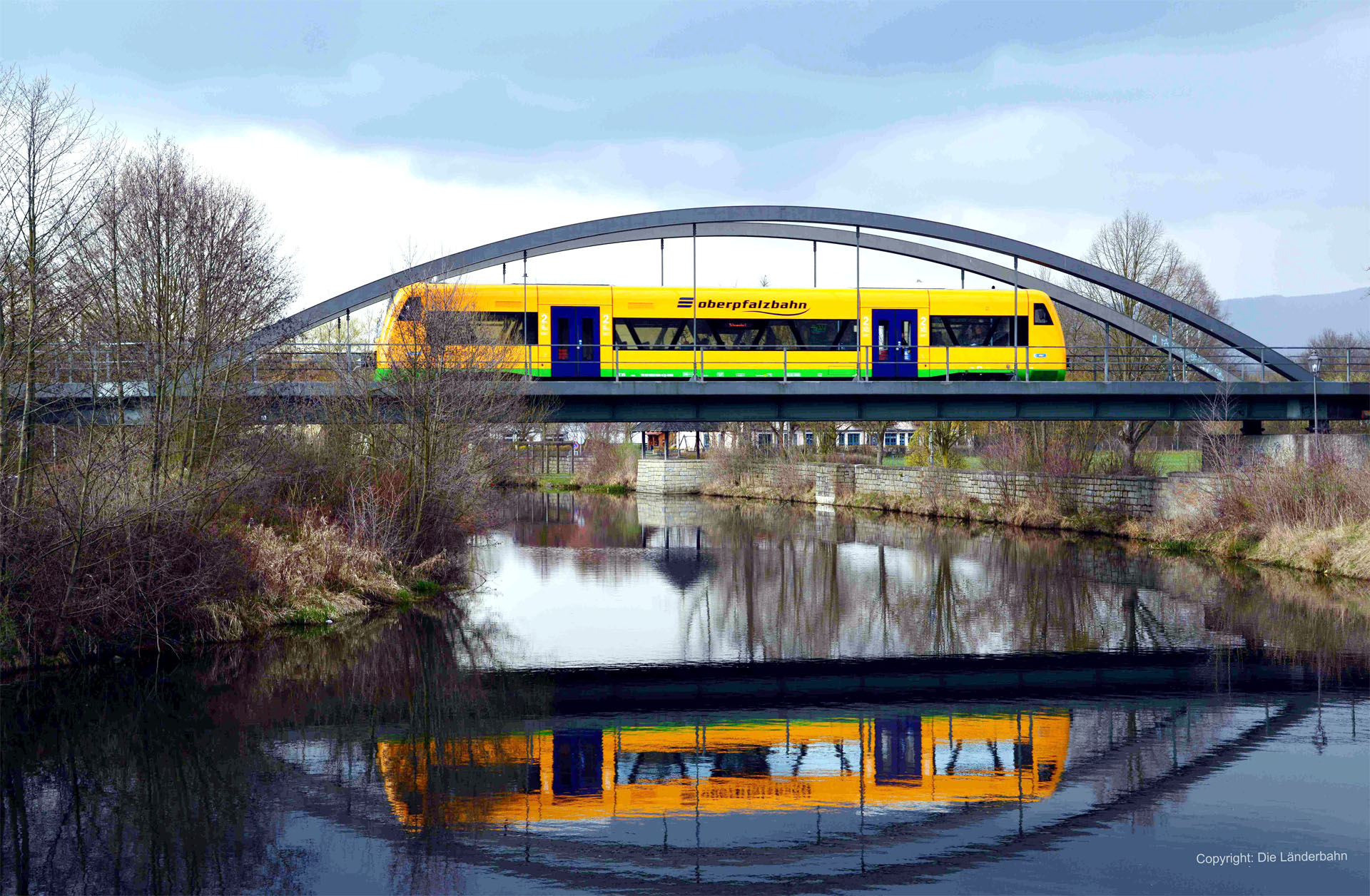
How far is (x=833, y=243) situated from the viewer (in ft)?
107

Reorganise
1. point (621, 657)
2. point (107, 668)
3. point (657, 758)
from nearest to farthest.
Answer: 1. point (657, 758)
2. point (107, 668)
3. point (621, 657)

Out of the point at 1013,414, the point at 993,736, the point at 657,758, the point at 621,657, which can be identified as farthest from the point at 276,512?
the point at 1013,414

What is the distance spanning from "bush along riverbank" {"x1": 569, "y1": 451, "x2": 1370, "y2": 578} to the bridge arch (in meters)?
4.14

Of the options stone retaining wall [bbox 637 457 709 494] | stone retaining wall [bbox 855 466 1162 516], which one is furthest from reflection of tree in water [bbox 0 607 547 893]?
stone retaining wall [bbox 637 457 709 494]

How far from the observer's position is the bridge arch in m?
29.4

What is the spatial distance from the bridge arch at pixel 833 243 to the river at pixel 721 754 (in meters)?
11.2

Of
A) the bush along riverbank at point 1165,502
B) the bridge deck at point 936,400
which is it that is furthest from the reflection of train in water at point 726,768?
the bridge deck at point 936,400

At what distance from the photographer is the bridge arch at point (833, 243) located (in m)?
29.4

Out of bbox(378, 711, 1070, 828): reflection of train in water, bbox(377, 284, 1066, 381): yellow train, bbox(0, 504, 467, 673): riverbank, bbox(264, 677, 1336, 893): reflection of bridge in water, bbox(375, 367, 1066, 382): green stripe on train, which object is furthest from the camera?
bbox(375, 367, 1066, 382): green stripe on train

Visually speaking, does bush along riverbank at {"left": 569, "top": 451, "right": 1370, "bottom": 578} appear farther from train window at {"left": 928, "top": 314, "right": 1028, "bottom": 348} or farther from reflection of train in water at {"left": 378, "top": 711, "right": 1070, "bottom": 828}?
reflection of train in water at {"left": 378, "top": 711, "right": 1070, "bottom": 828}

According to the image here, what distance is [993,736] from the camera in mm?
12336

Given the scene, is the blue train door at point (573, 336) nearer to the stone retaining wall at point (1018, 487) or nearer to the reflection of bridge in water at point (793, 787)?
the stone retaining wall at point (1018, 487)

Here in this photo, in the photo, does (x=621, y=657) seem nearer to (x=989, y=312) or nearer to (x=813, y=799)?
(x=813, y=799)

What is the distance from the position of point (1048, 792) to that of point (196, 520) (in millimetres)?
13432
